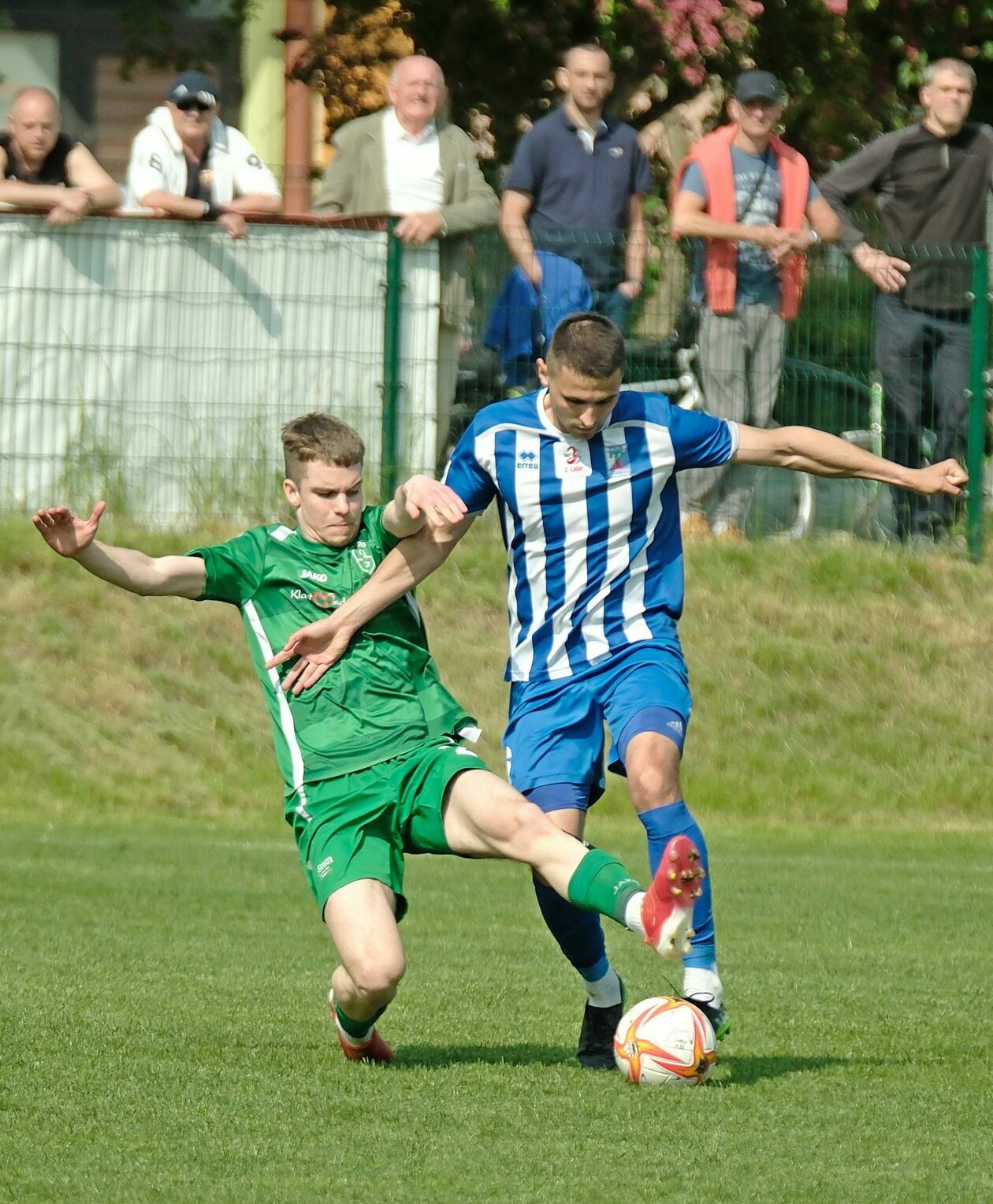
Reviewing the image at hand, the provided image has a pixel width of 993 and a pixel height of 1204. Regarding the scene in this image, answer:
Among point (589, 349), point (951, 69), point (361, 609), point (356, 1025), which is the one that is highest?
point (951, 69)

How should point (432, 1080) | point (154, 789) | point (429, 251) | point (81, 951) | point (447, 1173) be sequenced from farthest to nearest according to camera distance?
point (429, 251)
point (154, 789)
point (81, 951)
point (432, 1080)
point (447, 1173)

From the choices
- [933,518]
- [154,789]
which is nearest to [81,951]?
[154,789]

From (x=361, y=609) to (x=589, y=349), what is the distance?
3.20 ft

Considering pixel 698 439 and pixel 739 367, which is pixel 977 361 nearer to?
pixel 739 367

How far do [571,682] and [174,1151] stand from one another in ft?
6.72

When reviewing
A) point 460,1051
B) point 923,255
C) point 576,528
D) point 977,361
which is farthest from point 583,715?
point 977,361

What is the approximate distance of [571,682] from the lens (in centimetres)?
631

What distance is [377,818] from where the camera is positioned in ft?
19.7

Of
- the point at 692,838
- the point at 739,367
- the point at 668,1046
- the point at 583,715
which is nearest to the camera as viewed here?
the point at 668,1046

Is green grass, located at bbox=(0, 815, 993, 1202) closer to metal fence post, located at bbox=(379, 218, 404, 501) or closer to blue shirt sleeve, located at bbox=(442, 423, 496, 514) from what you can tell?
blue shirt sleeve, located at bbox=(442, 423, 496, 514)

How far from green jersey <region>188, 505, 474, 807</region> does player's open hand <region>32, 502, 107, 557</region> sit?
36 cm

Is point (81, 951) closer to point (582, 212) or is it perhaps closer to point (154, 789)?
point (154, 789)

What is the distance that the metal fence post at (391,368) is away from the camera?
1281cm

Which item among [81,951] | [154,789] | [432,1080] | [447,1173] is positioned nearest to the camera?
[447,1173]
